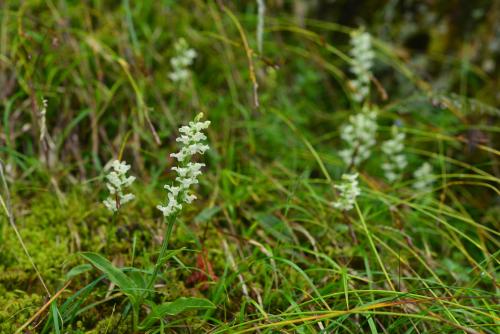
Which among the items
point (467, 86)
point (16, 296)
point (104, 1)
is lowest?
point (16, 296)

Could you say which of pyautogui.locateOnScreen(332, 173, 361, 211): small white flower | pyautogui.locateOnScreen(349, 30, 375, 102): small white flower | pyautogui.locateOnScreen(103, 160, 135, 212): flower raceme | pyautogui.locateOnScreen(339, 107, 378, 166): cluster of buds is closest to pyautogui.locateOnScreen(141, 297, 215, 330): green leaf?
pyautogui.locateOnScreen(103, 160, 135, 212): flower raceme

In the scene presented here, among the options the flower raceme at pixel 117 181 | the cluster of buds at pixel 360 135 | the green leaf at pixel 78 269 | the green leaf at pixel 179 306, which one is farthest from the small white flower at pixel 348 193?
the green leaf at pixel 78 269

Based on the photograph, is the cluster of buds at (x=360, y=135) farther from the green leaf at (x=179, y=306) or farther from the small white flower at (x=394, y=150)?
the green leaf at (x=179, y=306)

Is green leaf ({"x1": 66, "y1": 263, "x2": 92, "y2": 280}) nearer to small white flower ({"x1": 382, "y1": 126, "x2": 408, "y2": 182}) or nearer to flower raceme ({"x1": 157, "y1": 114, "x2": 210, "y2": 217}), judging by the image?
flower raceme ({"x1": 157, "y1": 114, "x2": 210, "y2": 217})

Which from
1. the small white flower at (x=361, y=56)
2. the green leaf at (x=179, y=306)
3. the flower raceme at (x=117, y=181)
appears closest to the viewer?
the green leaf at (x=179, y=306)

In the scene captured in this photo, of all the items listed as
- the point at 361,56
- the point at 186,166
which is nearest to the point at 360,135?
the point at 361,56

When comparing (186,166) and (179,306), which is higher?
(186,166)

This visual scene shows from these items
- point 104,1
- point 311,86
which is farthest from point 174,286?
point 104,1

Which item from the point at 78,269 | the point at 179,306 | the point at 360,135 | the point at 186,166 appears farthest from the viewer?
the point at 360,135

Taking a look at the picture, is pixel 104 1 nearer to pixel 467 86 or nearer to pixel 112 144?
pixel 112 144

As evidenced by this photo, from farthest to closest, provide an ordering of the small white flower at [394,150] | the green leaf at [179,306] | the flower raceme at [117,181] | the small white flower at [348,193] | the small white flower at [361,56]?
1. the small white flower at [361,56]
2. the small white flower at [394,150]
3. the small white flower at [348,193]
4. the flower raceme at [117,181]
5. the green leaf at [179,306]

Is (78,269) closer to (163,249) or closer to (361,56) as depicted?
(163,249)
